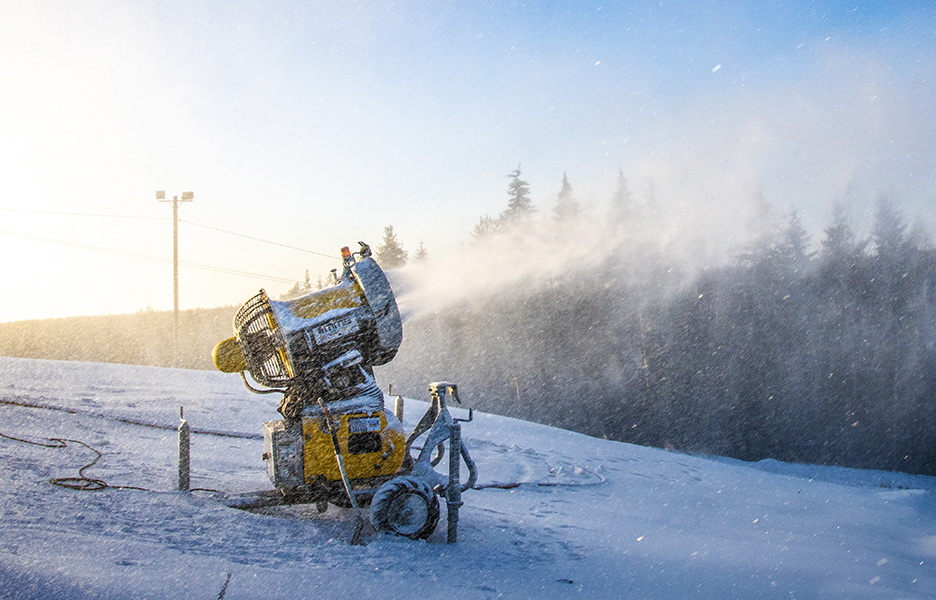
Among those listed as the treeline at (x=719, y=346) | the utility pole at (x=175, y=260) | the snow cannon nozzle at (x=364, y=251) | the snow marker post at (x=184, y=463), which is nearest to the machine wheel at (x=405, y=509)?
the snow cannon nozzle at (x=364, y=251)

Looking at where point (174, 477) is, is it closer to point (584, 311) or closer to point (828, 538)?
point (828, 538)

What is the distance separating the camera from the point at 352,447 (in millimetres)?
4320

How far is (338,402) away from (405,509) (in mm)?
981

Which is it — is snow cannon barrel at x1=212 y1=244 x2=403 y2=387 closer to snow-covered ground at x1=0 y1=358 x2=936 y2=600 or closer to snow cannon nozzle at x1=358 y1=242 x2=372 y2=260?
snow cannon nozzle at x1=358 y1=242 x2=372 y2=260

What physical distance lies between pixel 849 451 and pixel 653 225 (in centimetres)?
1698

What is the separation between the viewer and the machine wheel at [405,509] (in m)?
4.17

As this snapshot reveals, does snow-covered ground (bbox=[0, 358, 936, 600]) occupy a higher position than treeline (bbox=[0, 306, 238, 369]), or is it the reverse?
treeline (bbox=[0, 306, 238, 369])

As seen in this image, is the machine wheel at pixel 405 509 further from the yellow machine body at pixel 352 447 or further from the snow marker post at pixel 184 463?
the snow marker post at pixel 184 463

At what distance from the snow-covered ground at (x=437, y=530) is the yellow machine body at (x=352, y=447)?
0.50 meters

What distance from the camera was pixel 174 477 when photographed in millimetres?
5816

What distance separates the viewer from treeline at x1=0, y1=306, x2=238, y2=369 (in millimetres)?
30188

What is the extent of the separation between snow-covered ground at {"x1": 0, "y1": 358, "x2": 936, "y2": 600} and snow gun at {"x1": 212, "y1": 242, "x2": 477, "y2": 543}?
11.2 inches

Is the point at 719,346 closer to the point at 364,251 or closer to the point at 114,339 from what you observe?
the point at 364,251

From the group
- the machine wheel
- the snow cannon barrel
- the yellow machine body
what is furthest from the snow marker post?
the machine wheel
